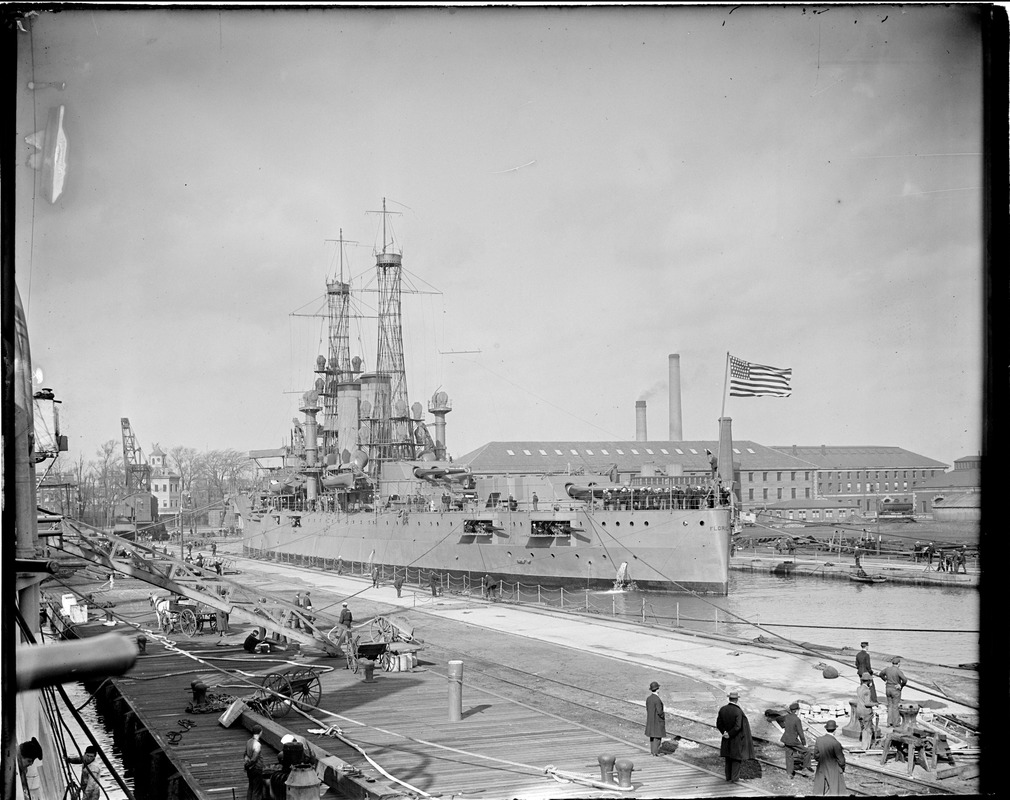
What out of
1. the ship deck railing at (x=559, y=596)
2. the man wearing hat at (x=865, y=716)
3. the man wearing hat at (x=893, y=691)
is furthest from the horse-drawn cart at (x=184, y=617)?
the man wearing hat at (x=893, y=691)

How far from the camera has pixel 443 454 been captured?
50.5m

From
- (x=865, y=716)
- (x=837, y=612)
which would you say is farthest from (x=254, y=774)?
(x=837, y=612)

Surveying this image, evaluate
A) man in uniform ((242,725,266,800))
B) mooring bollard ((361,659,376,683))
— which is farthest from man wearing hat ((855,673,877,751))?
man in uniform ((242,725,266,800))

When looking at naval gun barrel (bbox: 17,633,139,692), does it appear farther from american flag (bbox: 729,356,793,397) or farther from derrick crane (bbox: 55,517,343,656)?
american flag (bbox: 729,356,793,397)

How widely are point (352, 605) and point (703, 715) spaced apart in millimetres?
16378

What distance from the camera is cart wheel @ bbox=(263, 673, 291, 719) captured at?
1030cm

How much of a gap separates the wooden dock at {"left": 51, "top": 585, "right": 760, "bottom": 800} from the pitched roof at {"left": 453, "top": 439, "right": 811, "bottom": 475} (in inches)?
2267

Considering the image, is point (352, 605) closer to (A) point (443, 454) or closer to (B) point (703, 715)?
(B) point (703, 715)

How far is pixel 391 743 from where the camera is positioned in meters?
9.14

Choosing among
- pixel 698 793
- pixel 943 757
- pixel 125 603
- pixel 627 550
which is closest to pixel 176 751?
pixel 698 793

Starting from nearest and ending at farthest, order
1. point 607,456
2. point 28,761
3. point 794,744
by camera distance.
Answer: point 28,761 < point 794,744 < point 607,456

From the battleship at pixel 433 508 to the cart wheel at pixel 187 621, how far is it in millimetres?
15272

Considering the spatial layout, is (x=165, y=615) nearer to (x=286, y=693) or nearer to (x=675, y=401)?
(x=286, y=693)

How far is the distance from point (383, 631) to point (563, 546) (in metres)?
22.3
